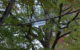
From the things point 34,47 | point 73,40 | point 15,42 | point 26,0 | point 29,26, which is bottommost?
point 73,40

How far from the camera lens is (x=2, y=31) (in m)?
1.54

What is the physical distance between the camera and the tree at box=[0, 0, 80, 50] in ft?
5.17

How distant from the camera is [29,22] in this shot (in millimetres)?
1715

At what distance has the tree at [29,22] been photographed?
158 centimetres

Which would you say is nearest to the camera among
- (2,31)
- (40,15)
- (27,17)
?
(2,31)

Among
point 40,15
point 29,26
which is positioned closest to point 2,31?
point 29,26

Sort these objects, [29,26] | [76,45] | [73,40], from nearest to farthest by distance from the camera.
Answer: [29,26] → [76,45] → [73,40]

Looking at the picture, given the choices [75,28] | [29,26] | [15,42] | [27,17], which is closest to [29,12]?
[27,17]

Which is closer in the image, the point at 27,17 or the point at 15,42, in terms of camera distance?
the point at 15,42

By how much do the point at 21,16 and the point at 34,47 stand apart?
0.47m

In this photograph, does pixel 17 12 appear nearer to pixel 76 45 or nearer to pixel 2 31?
pixel 2 31

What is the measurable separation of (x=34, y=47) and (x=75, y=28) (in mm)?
778

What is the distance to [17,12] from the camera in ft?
6.56

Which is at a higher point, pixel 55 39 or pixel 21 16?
pixel 21 16
